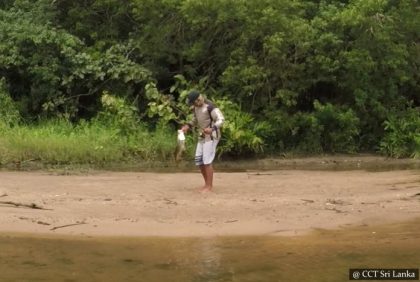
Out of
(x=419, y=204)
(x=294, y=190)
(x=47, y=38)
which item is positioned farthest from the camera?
(x=47, y=38)

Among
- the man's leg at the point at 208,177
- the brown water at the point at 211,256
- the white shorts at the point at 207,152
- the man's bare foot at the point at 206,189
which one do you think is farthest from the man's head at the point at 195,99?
the brown water at the point at 211,256

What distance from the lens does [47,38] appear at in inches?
653

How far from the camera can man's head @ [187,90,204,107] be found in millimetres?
10086

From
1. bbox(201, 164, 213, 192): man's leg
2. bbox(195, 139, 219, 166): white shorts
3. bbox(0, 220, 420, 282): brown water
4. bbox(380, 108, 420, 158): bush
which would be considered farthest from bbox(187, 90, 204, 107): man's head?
bbox(380, 108, 420, 158): bush

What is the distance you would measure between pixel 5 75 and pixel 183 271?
496 inches

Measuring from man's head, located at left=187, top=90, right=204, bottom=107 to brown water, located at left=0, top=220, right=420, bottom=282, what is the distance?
2733mm

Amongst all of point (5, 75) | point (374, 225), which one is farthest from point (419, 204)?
point (5, 75)

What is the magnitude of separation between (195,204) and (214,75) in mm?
7655

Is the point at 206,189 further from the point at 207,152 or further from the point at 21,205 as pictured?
the point at 21,205

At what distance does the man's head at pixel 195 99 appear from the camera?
10.1 m

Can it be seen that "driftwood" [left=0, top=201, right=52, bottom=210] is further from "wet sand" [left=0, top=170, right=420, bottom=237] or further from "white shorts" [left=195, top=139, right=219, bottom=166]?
"white shorts" [left=195, top=139, right=219, bottom=166]

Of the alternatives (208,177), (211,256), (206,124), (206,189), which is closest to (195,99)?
(206,124)

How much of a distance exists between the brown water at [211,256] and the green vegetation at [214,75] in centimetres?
717

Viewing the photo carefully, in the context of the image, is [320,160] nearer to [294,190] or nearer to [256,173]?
[256,173]
